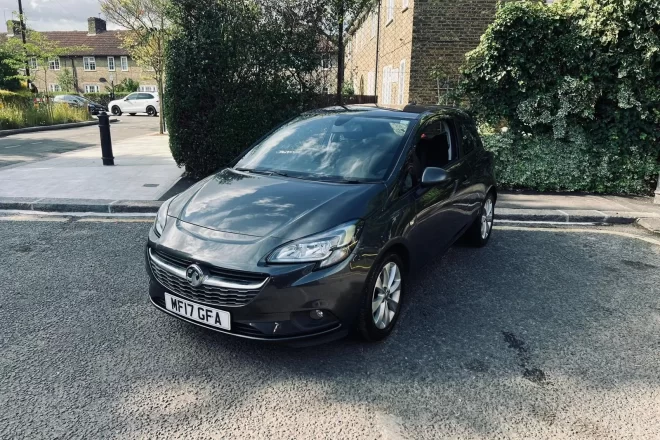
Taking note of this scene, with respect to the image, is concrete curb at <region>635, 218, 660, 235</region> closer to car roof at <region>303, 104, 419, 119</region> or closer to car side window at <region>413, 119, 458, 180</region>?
car side window at <region>413, 119, 458, 180</region>

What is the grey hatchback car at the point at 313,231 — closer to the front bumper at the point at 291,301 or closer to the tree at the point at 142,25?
the front bumper at the point at 291,301

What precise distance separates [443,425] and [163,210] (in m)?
2.46

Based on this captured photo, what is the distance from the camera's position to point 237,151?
332 inches

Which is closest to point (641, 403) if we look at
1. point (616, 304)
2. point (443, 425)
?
point (443, 425)

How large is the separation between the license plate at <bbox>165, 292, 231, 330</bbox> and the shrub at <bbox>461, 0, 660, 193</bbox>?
675cm

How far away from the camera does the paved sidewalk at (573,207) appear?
7.03m

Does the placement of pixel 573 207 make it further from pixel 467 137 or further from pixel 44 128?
pixel 44 128

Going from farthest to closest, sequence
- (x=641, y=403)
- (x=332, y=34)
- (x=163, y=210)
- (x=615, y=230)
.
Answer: (x=332, y=34)
(x=615, y=230)
(x=163, y=210)
(x=641, y=403)

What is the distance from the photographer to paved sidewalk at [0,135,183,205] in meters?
7.40

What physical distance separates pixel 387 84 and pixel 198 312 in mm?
13707

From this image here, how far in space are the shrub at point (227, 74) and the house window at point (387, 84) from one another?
6761mm

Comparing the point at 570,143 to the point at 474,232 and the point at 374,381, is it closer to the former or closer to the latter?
the point at 474,232

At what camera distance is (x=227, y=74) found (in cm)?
813

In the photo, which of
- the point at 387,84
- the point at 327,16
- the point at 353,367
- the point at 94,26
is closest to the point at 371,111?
the point at 353,367
